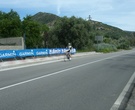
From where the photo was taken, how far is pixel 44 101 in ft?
26.2

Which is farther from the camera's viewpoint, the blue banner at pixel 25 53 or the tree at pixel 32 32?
the tree at pixel 32 32

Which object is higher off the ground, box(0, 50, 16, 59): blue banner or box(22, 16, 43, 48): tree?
box(22, 16, 43, 48): tree

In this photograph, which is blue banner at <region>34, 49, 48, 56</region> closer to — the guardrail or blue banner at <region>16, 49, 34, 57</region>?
the guardrail

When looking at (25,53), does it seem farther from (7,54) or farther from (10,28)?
(10,28)

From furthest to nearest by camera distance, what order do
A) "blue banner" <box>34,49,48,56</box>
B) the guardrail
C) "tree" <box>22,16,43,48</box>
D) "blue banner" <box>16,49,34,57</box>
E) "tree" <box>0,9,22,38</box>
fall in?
"tree" <box>22,16,43,48</box> < "tree" <box>0,9,22,38</box> < "blue banner" <box>34,49,48,56</box> < "blue banner" <box>16,49,34,57</box> < the guardrail

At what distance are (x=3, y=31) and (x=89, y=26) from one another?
31274mm

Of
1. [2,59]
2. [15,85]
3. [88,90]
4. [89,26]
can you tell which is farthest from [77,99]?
[89,26]

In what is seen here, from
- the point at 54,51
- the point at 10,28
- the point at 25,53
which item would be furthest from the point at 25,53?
the point at 10,28

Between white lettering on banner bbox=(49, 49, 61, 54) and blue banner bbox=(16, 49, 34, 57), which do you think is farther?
white lettering on banner bbox=(49, 49, 61, 54)

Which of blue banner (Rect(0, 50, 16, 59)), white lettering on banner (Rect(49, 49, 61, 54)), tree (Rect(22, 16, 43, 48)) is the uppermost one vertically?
tree (Rect(22, 16, 43, 48))

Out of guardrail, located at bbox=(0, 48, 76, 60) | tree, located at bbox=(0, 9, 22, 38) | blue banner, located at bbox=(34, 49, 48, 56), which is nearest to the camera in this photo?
guardrail, located at bbox=(0, 48, 76, 60)

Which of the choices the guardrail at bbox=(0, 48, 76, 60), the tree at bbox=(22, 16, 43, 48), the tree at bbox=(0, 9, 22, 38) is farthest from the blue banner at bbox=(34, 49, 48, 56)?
the tree at bbox=(22, 16, 43, 48)

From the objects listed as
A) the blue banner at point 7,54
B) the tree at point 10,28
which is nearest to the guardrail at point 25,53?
the blue banner at point 7,54

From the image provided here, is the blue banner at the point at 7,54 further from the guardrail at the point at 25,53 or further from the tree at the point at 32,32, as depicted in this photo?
the tree at the point at 32,32
